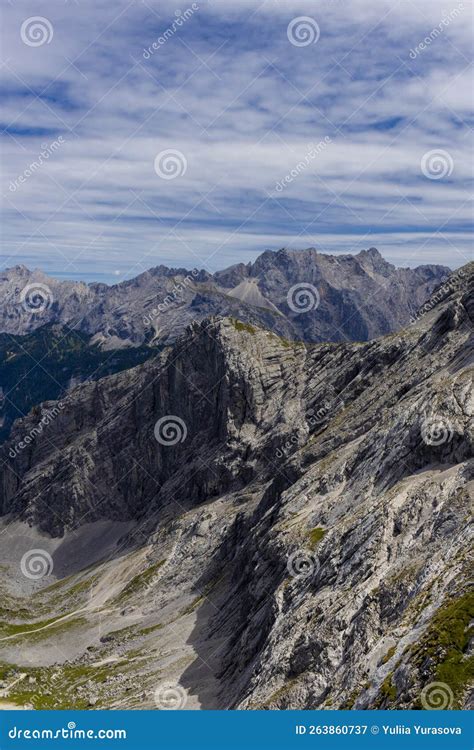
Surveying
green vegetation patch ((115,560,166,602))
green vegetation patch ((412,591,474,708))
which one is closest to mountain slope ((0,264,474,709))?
green vegetation patch ((412,591,474,708))

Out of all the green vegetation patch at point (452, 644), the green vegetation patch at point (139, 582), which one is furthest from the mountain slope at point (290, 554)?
the green vegetation patch at point (139, 582)

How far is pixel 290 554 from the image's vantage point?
82500 mm

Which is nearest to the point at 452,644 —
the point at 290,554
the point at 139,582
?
the point at 290,554

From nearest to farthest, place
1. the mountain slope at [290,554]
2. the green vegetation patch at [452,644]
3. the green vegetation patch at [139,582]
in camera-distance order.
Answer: the green vegetation patch at [452,644] < the mountain slope at [290,554] < the green vegetation patch at [139,582]

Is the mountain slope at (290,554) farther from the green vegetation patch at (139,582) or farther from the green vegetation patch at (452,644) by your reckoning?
the green vegetation patch at (139,582)

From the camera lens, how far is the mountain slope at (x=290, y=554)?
50.9m

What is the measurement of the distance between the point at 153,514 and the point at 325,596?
127 meters

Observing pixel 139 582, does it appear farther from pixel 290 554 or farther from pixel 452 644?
pixel 452 644

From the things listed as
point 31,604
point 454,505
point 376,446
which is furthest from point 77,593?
point 454,505

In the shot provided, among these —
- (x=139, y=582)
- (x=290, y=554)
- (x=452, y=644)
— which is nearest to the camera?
(x=452, y=644)

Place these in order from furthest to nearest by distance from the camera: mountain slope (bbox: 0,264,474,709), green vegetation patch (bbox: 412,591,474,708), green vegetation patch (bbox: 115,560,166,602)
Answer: green vegetation patch (bbox: 115,560,166,602) < mountain slope (bbox: 0,264,474,709) < green vegetation patch (bbox: 412,591,474,708)

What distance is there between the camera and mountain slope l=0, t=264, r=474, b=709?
50.9m

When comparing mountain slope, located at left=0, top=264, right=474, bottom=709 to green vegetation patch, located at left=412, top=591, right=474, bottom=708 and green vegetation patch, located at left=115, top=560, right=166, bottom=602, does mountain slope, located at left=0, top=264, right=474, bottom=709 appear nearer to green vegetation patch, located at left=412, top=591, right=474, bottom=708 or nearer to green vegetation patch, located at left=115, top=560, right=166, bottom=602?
green vegetation patch, located at left=412, top=591, right=474, bottom=708

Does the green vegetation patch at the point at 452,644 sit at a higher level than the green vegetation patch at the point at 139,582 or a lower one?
higher
